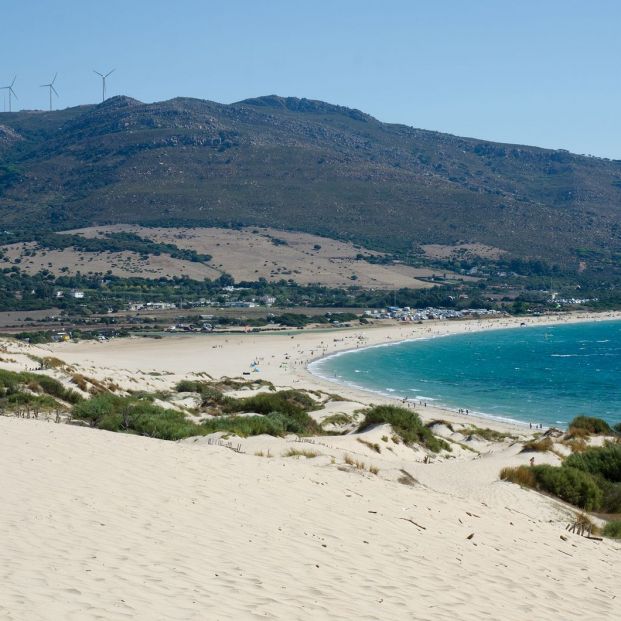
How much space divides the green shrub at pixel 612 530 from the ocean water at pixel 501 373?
2865 centimetres

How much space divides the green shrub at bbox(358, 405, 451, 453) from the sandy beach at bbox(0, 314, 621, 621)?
21.5 ft

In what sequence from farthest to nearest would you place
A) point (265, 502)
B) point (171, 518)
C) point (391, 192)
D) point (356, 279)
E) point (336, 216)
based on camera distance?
1. point (391, 192)
2. point (336, 216)
3. point (356, 279)
4. point (265, 502)
5. point (171, 518)

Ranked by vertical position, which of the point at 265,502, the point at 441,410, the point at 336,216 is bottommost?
the point at 441,410

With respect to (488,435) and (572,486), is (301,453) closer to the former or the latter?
(572,486)

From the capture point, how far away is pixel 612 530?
13.8m

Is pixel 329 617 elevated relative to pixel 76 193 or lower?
lower

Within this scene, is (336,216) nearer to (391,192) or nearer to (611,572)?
(391,192)

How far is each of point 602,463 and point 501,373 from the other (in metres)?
48.7

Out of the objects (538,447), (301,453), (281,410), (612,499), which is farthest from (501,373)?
(301,453)

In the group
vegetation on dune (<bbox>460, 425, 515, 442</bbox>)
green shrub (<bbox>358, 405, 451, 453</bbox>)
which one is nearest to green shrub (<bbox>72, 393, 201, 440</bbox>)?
green shrub (<bbox>358, 405, 451, 453</bbox>)

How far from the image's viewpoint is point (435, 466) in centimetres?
1823

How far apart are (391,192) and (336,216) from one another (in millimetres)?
18815

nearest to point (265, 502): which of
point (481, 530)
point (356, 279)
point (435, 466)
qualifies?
point (481, 530)

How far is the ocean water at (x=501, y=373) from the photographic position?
49.7 metres
